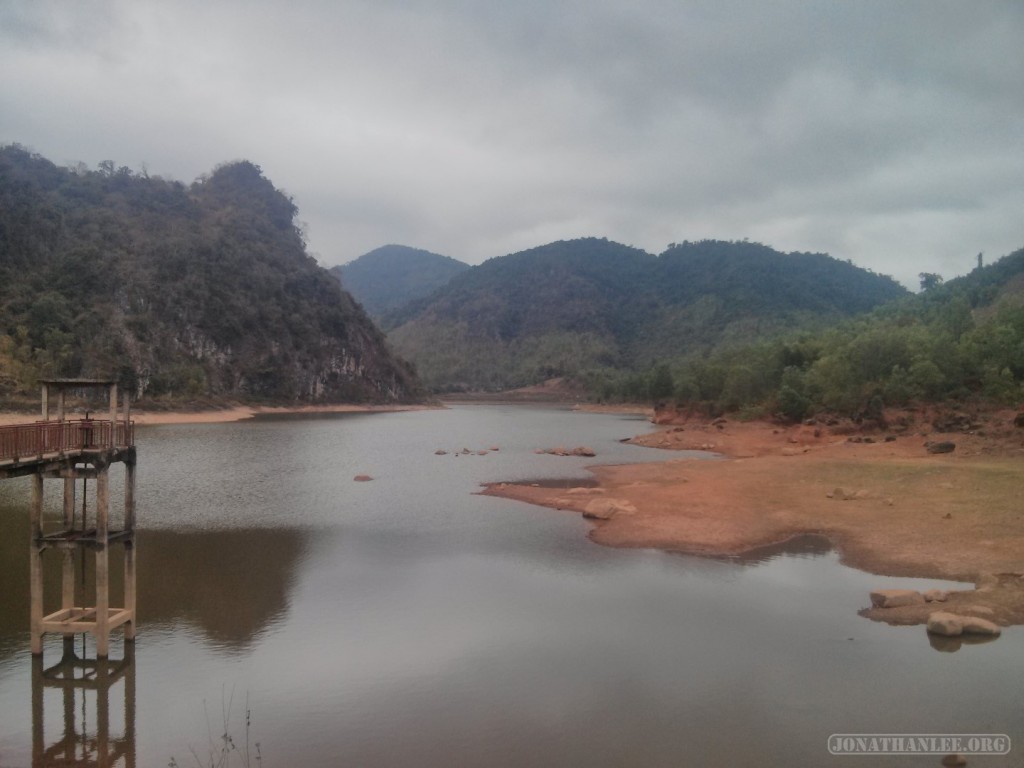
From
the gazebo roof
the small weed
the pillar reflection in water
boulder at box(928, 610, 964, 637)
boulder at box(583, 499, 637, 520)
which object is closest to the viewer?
the small weed

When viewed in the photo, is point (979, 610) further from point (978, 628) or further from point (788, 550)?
point (788, 550)

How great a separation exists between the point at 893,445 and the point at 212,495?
44.8 metres

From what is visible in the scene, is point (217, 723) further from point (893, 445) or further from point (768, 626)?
point (893, 445)

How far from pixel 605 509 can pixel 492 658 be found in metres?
17.2

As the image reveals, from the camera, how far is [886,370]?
63.1 metres

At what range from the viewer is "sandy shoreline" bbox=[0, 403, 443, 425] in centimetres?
6509

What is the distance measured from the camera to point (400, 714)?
13.4 metres

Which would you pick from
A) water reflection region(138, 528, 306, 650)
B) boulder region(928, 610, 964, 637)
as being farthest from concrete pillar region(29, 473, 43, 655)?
boulder region(928, 610, 964, 637)

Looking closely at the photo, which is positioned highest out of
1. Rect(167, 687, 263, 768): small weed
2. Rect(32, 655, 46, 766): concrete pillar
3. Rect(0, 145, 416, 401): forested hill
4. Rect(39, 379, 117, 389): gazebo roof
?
Rect(0, 145, 416, 401): forested hill

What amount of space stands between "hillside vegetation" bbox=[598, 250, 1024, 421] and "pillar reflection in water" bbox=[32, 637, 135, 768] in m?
57.6

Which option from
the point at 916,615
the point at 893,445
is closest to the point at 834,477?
the point at 893,445

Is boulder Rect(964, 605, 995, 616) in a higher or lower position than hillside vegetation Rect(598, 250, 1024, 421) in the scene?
lower

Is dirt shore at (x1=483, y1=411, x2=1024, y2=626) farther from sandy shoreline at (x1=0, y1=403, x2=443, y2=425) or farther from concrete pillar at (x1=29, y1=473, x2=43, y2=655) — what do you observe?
sandy shoreline at (x1=0, y1=403, x2=443, y2=425)

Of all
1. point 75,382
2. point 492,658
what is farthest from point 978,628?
point 75,382
